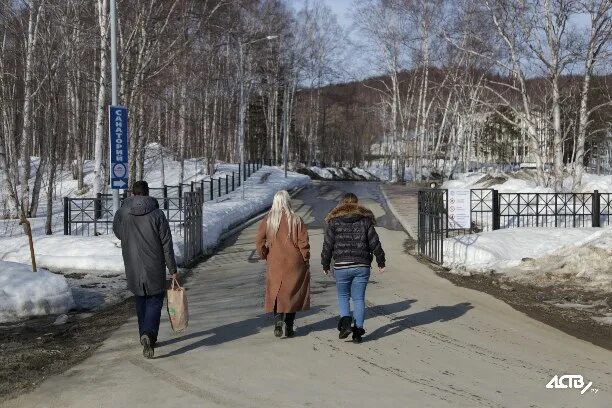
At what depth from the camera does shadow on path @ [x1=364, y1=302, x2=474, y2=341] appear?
26.9ft

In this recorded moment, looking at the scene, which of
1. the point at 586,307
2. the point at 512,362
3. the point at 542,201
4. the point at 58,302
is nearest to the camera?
the point at 512,362

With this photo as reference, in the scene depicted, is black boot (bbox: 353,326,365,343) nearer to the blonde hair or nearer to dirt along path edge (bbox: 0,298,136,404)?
the blonde hair

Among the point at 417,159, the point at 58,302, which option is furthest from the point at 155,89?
the point at 417,159

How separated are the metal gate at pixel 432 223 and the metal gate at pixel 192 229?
5183 millimetres

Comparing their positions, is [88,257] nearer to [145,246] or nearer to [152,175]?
[145,246]

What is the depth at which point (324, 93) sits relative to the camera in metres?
80.5

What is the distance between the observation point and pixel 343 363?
667cm

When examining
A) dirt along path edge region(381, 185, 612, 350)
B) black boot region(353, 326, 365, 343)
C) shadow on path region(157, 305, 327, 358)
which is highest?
black boot region(353, 326, 365, 343)

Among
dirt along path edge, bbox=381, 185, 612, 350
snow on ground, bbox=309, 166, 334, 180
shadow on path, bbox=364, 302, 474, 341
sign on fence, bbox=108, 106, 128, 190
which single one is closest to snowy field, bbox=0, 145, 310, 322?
sign on fence, bbox=108, 106, 128, 190

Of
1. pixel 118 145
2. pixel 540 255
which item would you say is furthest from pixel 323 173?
pixel 540 255

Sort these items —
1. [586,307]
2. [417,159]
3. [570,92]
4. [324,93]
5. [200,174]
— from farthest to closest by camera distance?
[324,93]
[417,159]
[200,174]
[570,92]
[586,307]

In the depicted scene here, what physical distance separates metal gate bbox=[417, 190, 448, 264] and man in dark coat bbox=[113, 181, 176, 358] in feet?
29.2

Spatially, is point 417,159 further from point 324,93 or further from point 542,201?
point 542,201

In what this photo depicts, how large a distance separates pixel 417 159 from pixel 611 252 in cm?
4538
